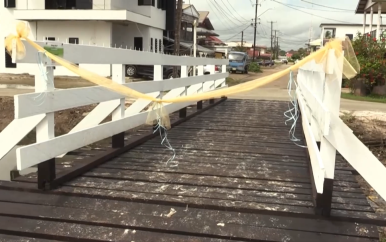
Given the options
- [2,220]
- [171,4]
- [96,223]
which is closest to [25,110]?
[2,220]

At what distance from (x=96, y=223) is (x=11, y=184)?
1.22 metres

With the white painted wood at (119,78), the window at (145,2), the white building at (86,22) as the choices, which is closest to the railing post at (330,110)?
the white painted wood at (119,78)

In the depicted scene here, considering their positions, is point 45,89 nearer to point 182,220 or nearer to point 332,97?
point 182,220

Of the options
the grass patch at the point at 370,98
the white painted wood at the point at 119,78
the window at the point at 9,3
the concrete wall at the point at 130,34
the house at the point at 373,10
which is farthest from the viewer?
the concrete wall at the point at 130,34

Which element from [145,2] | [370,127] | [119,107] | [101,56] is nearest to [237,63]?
[145,2]

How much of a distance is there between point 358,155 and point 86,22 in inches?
1086

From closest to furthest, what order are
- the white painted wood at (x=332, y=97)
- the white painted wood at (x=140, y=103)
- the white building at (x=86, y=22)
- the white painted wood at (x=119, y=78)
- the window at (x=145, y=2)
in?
the white painted wood at (x=332, y=97)
the white painted wood at (x=119, y=78)
the white painted wood at (x=140, y=103)
the white building at (x=86, y=22)
the window at (x=145, y=2)

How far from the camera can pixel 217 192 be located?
3883 mm

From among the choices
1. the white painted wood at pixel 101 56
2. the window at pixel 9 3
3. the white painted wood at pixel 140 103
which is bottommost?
the white painted wood at pixel 140 103

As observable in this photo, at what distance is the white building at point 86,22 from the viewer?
88.0 ft

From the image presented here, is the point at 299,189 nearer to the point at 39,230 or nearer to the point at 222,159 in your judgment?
the point at 222,159

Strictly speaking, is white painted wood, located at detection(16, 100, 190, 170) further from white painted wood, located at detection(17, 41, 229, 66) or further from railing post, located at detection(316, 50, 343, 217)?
railing post, located at detection(316, 50, 343, 217)

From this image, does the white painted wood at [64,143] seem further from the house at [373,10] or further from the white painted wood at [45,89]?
the house at [373,10]

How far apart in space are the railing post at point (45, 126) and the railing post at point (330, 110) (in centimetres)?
236
